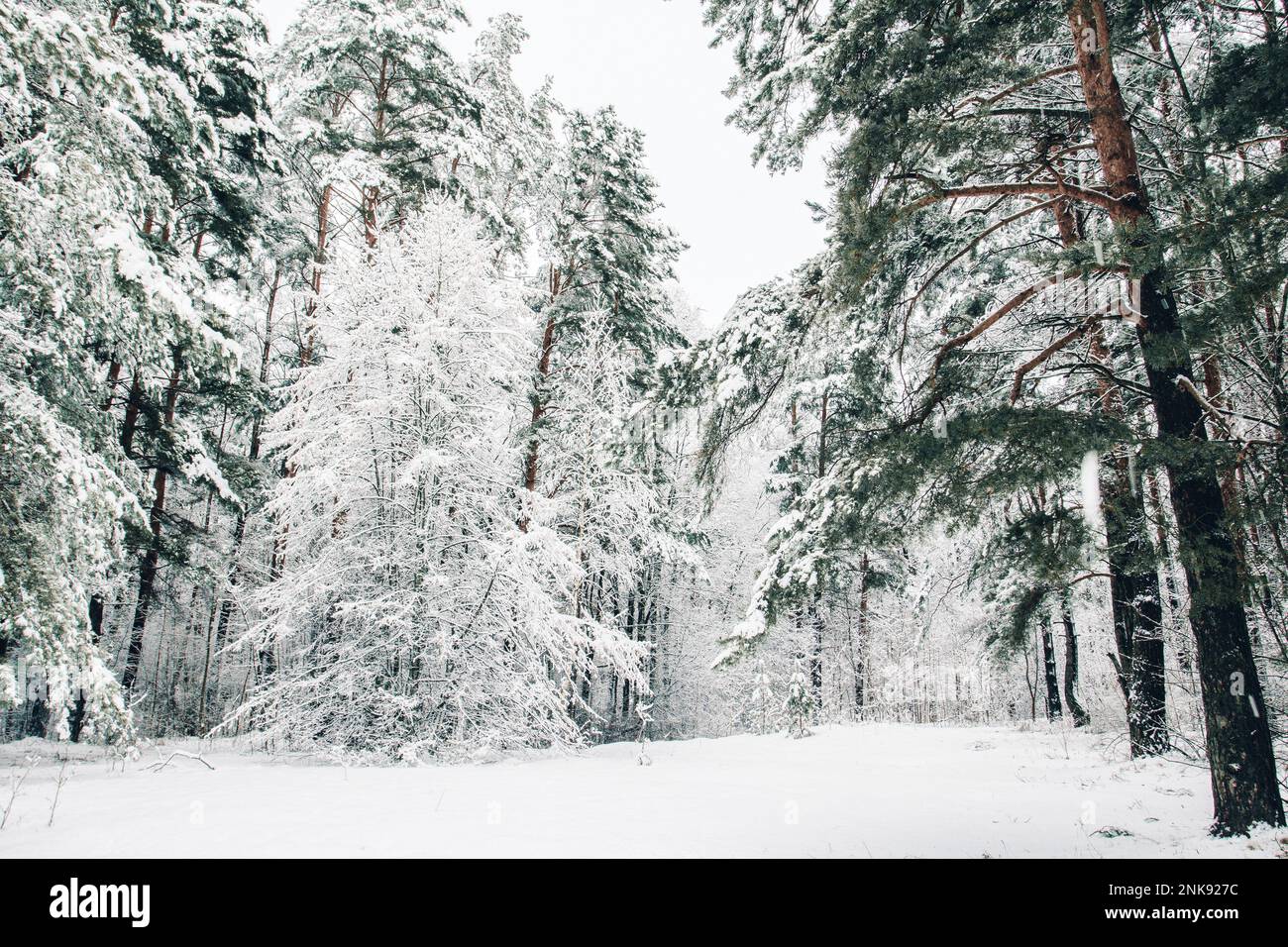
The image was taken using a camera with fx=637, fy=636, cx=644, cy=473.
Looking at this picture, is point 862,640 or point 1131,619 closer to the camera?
point 1131,619

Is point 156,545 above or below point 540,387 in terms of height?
below

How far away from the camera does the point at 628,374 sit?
13.5 m

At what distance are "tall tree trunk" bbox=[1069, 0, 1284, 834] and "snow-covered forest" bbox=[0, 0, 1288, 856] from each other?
28mm

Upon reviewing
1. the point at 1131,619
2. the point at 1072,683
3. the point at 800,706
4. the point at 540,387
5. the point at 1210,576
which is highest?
the point at 540,387

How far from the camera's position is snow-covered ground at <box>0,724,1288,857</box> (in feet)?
13.4

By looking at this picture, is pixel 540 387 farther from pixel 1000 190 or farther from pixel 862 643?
pixel 862 643

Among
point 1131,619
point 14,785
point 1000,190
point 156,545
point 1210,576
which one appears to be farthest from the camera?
point 156,545

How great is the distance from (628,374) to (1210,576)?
10.5 metres

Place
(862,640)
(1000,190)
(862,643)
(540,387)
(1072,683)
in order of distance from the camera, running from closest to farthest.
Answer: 1. (1000,190)
2. (540,387)
3. (1072,683)
4. (862,640)
5. (862,643)

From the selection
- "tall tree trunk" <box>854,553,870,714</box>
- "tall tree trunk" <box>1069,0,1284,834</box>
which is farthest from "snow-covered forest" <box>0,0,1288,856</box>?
"tall tree trunk" <box>854,553,870,714</box>

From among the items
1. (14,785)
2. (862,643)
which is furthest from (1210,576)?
(862,643)

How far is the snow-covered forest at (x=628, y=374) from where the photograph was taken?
185 inches

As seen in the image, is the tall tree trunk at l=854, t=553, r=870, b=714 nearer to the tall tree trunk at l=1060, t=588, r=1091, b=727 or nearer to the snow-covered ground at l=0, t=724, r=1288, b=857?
the tall tree trunk at l=1060, t=588, r=1091, b=727
